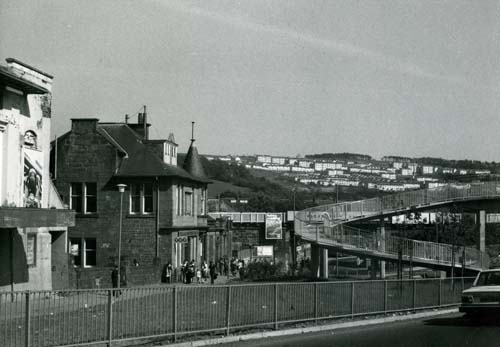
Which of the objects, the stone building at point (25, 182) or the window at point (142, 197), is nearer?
the stone building at point (25, 182)

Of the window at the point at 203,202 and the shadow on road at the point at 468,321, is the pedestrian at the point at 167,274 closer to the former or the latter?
the window at the point at 203,202

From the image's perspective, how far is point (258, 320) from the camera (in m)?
18.3

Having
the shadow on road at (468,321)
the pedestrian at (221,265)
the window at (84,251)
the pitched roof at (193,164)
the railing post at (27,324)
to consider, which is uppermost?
the pitched roof at (193,164)

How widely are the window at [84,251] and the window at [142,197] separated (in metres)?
3.09

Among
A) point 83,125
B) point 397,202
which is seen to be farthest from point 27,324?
point 397,202

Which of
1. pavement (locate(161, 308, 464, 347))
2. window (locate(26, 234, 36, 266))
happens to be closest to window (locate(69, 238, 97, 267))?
window (locate(26, 234, 36, 266))

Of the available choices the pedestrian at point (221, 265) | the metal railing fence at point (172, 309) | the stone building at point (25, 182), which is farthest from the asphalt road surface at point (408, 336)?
the pedestrian at point (221, 265)

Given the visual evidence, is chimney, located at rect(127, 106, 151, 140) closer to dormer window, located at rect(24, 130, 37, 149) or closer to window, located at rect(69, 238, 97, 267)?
window, located at rect(69, 238, 97, 267)

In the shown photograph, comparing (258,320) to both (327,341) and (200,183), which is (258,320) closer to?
(327,341)

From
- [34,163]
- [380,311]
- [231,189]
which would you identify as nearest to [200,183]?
[34,163]

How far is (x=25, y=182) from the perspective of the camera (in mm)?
28719

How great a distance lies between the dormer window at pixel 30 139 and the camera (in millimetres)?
28998

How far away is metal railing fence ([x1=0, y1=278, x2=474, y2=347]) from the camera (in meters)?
13.0

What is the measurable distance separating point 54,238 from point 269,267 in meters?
20.6
